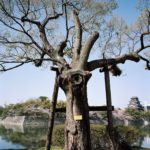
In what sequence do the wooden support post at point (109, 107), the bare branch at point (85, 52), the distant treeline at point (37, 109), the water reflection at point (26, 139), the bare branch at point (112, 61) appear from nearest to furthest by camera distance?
1. the bare branch at point (85, 52)
2. the wooden support post at point (109, 107)
3. the bare branch at point (112, 61)
4. the water reflection at point (26, 139)
5. the distant treeline at point (37, 109)

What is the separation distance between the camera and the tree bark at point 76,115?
37.2 feet

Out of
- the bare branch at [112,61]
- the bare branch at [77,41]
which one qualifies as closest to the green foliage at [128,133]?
the bare branch at [112,61]

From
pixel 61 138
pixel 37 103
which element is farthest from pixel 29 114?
pixel 61 138

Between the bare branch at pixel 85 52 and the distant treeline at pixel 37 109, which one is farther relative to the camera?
the distant treeline at pixel 37 109

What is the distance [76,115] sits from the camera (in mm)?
11602

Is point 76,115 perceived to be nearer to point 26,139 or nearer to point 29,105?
point 26,139

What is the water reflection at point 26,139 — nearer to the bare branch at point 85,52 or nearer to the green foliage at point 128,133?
the green foliage at point 128,133

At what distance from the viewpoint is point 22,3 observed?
47.7 feet

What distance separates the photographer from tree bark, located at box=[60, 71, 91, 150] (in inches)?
Result: 446

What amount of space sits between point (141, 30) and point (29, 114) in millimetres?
35079

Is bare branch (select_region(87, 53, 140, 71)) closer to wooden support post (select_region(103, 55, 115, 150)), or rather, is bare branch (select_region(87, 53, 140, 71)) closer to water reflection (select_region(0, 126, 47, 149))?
wooden support post (select_region(103, 55, 115, 150))

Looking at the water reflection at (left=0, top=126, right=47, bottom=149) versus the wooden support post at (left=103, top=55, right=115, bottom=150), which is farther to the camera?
the water reflection at (left=0, top=126, right=47, bottom=149)

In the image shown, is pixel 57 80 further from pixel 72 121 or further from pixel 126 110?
pixel 126 110

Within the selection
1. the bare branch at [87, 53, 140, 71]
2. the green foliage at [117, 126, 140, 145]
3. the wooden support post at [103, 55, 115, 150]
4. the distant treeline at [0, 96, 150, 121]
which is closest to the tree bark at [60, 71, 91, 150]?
the wooden support post at [103, 55, 115, 150]
